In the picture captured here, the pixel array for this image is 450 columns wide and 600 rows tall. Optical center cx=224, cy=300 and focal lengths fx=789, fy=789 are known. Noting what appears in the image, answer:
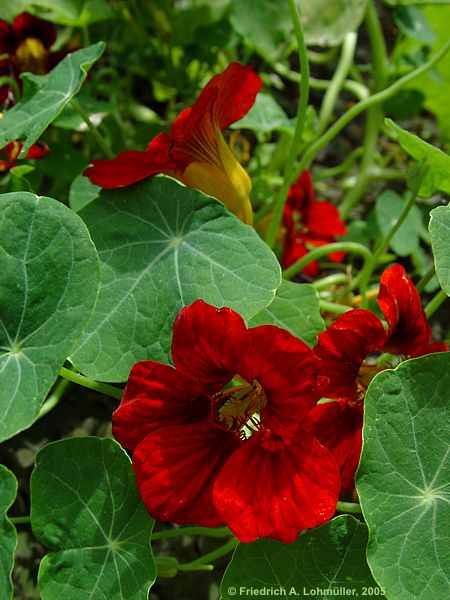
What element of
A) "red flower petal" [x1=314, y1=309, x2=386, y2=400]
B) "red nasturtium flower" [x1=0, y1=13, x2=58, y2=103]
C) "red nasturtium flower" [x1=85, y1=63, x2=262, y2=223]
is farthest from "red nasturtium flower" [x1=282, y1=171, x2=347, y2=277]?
"red flower petal" [x1=314, y1=309, x2=386, y2=400]

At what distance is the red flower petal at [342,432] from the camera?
94 cm

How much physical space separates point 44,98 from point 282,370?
559 millimetres

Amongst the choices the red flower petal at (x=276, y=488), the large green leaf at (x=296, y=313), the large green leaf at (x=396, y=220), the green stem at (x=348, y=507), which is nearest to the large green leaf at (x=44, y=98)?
the large green leaf at (x=296, y=313)

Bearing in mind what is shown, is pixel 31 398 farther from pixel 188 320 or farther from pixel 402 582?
pixel 402 582

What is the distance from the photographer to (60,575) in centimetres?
91

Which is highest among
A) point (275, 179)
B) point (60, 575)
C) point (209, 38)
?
point (209, 38)

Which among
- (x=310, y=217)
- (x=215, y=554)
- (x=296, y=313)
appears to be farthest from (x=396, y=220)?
(x=215, y=554)

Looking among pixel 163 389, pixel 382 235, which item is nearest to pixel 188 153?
pixel 163 389

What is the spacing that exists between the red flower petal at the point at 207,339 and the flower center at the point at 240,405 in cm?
7

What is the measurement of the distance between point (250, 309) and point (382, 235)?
774 millimetres

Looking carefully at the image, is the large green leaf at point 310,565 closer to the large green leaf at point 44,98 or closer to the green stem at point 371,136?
the large green leaf at point 44,98

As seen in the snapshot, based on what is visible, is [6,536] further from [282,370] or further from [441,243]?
[441,243]

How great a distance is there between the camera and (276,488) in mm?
852

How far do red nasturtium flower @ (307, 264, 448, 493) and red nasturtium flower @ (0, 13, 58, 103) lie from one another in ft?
2.75
